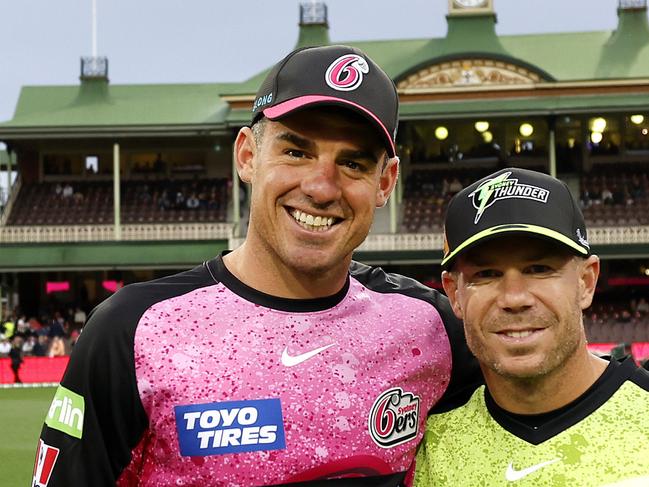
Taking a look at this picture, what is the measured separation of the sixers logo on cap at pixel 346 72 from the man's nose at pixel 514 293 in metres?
0.84

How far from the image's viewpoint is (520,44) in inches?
1511

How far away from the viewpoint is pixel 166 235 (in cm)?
3253

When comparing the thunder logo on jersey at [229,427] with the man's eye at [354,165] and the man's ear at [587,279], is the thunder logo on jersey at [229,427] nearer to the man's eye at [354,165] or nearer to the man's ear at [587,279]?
the man's eye at [354,165]

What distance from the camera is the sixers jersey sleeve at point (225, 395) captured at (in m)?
3.00

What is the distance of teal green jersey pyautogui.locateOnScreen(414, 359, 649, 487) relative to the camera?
3014mm

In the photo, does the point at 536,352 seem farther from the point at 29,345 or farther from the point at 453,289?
the point at 29,345

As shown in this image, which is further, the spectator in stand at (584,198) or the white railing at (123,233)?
the white railing at (123,233)

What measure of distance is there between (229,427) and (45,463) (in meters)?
0.61

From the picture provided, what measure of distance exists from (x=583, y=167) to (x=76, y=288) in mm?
19867

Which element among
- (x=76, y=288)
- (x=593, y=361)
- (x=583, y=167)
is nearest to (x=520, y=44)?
(x=583, y=167)

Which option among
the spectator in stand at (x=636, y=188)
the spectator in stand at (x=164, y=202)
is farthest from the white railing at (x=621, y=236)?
the spectator in stand at (x=164, y=202)

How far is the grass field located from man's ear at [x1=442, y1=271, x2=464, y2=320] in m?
8.14

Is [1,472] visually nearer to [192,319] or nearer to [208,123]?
[192,319]

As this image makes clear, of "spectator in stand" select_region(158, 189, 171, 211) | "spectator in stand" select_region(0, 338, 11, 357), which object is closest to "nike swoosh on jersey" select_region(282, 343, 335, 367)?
"spectator in stand" select_region(0, 338, 11, 357)
